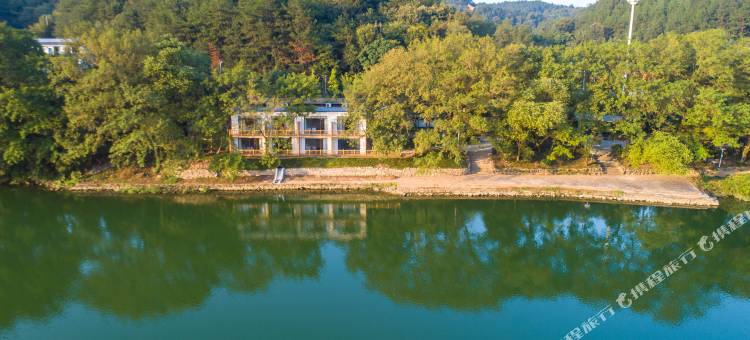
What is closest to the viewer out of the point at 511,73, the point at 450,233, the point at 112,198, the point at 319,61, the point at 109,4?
the point at 450,233

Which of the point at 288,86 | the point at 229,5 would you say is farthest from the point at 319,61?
the point at 288,86

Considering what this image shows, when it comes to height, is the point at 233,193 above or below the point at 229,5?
below

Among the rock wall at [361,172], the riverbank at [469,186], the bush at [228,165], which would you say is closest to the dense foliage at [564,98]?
the rock wall at [361,172]

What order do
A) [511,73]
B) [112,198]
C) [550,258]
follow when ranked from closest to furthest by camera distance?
[550,258]
[112,198]
[511,73]

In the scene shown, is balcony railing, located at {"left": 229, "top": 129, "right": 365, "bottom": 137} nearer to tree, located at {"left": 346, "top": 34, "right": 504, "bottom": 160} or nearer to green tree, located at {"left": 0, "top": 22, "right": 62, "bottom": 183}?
tree, located at {"left": 346, "top": 34, "right": 504, "bottom": 160}

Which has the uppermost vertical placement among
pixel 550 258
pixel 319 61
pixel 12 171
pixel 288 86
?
pixel 319 61

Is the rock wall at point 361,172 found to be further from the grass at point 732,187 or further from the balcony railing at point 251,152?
the grass at point 732,187

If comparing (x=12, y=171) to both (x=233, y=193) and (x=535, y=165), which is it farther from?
(x=535, y=165)
